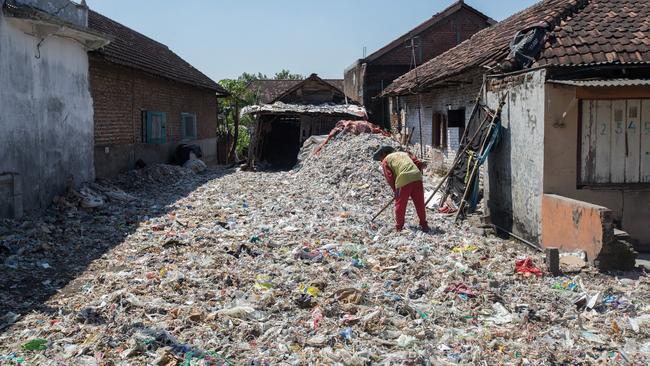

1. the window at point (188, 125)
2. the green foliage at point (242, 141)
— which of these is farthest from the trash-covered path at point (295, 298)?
the green foliage at point (242, 141)

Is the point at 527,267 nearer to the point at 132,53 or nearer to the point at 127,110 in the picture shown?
the point at 127,110

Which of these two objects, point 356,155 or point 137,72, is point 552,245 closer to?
point 356,155

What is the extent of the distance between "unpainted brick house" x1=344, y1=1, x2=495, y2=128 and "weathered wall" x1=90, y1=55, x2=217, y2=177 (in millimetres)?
8419

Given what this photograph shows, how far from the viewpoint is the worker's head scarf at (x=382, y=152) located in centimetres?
1146

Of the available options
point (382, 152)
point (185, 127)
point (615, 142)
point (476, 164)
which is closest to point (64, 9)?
point (382, 152)

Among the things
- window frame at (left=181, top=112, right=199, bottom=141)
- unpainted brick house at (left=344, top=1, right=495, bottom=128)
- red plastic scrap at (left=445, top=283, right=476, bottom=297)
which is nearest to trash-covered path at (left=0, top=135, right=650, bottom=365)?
red plastic scrap at (left=445, top=283, right=476, bottom=297)

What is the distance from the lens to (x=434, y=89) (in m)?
16.0

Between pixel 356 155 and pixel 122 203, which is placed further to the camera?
pixel 356 155

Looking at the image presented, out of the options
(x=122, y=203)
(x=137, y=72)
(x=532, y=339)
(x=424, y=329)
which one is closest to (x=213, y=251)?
(x=424, y=329)

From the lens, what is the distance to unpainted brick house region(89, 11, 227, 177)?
13.2 m

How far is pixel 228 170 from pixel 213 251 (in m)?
12.9

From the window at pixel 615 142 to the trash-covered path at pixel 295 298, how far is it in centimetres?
149

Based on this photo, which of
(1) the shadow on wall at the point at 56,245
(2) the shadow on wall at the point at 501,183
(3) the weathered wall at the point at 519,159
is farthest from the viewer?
(2) the shadow on wall at the point at 501,183

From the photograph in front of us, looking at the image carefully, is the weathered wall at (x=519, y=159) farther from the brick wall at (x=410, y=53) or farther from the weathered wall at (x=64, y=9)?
the brick wall at (x=410, y=53)
